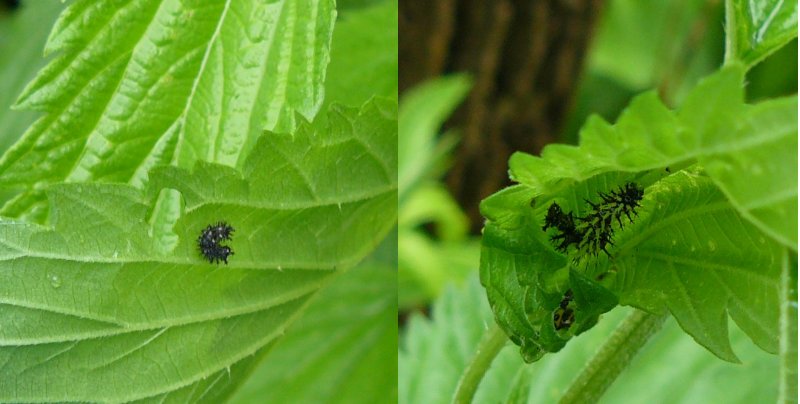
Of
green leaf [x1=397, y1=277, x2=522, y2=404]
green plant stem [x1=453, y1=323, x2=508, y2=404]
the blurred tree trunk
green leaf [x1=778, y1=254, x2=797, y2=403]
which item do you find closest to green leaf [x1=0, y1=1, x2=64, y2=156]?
green leaf [x1=397, y1=277, x2=522, y2=404]

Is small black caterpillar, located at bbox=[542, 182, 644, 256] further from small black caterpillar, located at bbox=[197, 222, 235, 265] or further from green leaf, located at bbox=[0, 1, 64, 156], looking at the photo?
green leaf, located at bbox=[0, 1, 64, 156]

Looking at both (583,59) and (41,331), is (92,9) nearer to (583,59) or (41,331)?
(41,331)

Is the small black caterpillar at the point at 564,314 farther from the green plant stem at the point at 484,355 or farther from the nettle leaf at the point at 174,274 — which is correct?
the nettle leaf at the point at 174,274

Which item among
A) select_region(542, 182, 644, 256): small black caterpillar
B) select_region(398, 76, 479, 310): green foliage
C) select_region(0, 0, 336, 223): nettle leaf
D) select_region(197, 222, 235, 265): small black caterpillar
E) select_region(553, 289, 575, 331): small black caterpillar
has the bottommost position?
select_region(398, 76, 479, 310): green foliage

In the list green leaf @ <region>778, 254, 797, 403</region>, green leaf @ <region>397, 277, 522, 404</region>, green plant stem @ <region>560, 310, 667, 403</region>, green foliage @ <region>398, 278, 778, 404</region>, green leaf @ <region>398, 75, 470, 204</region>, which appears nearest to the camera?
green leaf @ <region>778, 254, 797, 403</region>

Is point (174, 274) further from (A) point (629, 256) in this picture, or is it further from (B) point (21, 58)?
(B) point (21, 58)

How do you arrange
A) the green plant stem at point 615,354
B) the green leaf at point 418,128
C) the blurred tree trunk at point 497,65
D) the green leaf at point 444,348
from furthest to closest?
the blurred tree trunk at point 497,65 < the green leaf at point 418,128 < the green leaf at point 444,348 < the green plant stem at point 615,354

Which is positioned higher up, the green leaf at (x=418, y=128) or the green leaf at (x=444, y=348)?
the green leaf at (x=418, y=128)

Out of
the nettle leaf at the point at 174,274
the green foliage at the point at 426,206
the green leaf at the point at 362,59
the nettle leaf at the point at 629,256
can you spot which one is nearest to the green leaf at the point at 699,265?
the nettle leaf at the point at 629,256
